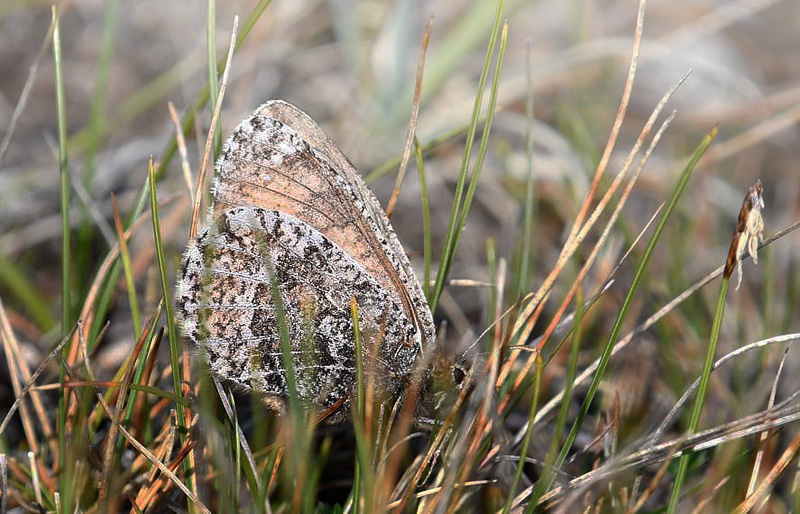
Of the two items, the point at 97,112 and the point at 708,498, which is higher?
the point at 97,112

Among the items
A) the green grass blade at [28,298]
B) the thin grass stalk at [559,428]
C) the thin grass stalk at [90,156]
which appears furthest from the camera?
the green grass blade at [28,298]

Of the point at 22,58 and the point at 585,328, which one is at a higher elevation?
the point at 22,58

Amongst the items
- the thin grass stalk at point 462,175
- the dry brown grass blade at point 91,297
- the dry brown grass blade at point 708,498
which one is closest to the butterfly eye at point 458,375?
the thin grass stalk at point 462,175

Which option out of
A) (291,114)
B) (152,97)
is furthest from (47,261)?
(291,114)

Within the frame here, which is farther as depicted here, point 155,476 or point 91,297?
point 91,297

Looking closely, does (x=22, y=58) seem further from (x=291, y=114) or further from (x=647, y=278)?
(x=647, y=278)

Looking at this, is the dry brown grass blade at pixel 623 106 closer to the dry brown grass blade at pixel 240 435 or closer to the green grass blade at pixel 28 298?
the dry brown grass blade at pixel 240 435

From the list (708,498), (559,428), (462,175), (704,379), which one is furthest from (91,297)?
(708,498)

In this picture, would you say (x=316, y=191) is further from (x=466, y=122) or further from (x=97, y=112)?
(x=97, y=112)
